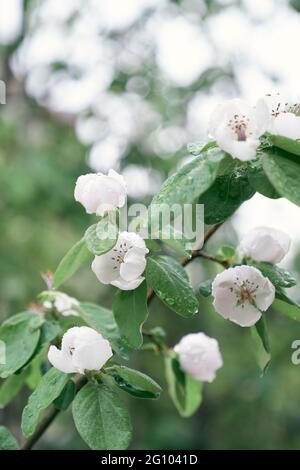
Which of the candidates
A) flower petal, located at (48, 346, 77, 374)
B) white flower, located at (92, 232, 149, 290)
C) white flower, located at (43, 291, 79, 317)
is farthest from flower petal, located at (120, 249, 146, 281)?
white flower, located at (43, 291, 79, 317)

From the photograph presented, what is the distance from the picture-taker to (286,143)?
59 centimetres

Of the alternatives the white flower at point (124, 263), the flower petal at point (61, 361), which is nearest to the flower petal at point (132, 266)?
the white flower at point (124, 263)

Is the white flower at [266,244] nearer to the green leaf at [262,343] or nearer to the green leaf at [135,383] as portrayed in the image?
the green leaf at [262,343]

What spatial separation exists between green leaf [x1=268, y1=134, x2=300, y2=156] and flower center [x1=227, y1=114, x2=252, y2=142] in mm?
24

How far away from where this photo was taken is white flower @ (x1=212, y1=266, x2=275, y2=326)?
0.67m

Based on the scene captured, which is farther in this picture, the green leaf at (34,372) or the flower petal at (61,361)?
the green leaf at (34,372)

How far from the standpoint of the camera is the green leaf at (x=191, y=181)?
0.57 m

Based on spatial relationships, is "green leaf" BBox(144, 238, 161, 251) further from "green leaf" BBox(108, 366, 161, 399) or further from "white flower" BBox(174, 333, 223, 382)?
"white flower" BBox(174, 333, 223, 382)

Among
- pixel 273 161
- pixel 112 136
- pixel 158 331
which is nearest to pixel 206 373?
pixel 158 331

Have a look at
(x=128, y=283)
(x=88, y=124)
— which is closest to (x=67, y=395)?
(x=128, y=283)

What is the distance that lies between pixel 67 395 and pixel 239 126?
0.32 metres

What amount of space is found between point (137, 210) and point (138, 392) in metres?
0.21

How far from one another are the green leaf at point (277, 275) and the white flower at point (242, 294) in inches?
0.9

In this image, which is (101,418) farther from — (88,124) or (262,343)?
(88,124)
